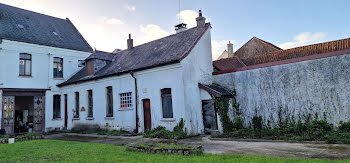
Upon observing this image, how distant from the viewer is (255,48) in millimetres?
30453

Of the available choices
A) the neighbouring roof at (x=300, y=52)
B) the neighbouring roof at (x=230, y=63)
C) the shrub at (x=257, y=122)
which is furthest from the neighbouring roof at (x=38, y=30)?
the shrub at (x=257, y=122)

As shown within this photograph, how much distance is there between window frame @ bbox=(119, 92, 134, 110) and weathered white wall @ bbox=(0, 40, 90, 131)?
789 centimetres

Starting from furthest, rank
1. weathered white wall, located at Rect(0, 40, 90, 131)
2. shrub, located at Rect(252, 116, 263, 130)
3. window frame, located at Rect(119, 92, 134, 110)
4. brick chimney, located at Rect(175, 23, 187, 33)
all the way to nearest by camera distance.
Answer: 1. brick chimney, located at Rect(175, 23, 187, 33)
2. weathered white wall, located at Rect(0, 40, 90, 131)
3. window frame, located at Rect(119, 92, 134, 110)
4. shrub, located at Rect(252, 116, 263, 130)

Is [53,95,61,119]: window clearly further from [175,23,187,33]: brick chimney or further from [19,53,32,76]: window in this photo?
[175,23,187,33]: brick chimney

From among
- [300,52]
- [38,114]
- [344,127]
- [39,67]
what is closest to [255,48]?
[300,52]

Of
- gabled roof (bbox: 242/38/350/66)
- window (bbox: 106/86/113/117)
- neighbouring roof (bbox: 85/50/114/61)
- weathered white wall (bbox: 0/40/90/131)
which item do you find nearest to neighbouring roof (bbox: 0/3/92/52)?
Answer: weathered white wall (bbox: 0/40/90/131)

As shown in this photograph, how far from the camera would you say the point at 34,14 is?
2244 centimetres

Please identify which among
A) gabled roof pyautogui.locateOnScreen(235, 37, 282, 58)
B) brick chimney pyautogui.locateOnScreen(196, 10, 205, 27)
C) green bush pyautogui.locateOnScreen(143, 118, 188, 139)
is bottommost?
green bush pyautogui.locateOnScreen(143, 118, 188, 139)

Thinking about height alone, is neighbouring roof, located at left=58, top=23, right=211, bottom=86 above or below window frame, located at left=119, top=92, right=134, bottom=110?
above

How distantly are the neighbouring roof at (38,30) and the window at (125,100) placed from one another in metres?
9.00

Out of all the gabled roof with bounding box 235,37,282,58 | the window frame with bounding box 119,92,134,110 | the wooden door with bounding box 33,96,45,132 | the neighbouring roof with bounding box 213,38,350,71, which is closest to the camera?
the window frame with bounding box 119,92,134,110

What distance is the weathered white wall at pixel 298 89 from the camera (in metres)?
10.1

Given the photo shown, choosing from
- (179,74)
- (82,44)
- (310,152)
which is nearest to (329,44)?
(179,74)

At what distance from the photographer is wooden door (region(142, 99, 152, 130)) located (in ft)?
46.8
